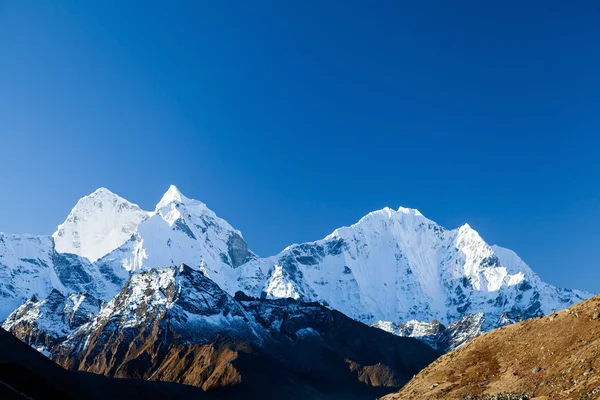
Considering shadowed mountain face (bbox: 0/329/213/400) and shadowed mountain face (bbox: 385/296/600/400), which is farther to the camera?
shadowed mountain face (bbox: 0/329/213/400)

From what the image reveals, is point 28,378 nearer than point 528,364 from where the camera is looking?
No

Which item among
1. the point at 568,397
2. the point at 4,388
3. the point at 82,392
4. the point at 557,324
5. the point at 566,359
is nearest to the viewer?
the point at 568,397

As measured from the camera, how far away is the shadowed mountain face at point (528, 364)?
183ft

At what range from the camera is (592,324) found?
63531 mm

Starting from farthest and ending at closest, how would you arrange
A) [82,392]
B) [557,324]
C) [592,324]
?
[82,392] → [557,324] → [592,324]

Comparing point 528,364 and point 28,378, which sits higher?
point 28,378

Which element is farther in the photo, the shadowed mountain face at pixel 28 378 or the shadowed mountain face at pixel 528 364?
the shadowed mountain face at pixel 28 378

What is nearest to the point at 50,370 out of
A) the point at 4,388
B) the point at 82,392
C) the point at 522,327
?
the point at 82,392

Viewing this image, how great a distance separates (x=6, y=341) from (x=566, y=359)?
187029 millimetres

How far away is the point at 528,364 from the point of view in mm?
63500

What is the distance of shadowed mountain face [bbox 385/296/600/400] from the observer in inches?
2200

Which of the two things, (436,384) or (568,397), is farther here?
(436,384)

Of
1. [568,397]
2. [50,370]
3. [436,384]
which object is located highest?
[50,370]

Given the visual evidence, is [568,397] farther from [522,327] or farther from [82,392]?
[82,392]
